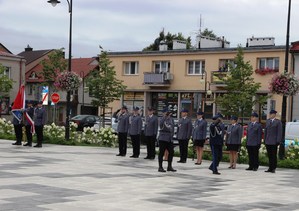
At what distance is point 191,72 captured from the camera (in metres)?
49.9

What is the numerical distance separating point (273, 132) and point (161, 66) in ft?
117

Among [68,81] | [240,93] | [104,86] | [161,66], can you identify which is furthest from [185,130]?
[161,66]

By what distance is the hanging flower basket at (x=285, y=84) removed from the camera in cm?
1847

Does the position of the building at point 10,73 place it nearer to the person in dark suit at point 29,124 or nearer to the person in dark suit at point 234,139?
the person in dark suit at point 29,124

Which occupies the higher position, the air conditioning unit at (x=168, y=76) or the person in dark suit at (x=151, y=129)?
the air conditioning unit at (x=168, y=76)

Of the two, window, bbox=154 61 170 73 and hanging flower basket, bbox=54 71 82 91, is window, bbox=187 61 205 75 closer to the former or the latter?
window, bbox=154 61 170 73

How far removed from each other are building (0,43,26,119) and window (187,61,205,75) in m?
19.6

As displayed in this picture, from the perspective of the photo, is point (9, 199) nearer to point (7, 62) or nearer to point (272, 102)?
point (272, 102)

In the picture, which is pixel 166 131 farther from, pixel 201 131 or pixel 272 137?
pixel 272 137

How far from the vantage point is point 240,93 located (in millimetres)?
38750

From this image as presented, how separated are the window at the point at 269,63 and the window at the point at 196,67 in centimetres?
536

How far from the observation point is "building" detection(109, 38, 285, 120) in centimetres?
4516

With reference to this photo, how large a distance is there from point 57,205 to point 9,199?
98cm

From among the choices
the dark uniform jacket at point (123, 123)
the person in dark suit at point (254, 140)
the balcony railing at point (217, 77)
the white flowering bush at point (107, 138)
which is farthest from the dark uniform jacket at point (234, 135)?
the balcony railing at point (217, 77)
